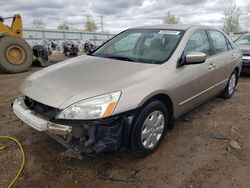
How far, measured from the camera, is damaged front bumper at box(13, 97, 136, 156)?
220cm

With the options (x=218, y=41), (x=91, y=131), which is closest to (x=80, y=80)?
(x=91, y=131)

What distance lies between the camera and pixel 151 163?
8.91 ft

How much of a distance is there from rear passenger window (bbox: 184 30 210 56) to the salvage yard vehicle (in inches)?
0.6

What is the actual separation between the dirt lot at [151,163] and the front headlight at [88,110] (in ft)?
2.46

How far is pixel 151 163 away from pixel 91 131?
936mm

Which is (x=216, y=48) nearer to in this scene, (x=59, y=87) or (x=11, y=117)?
(x=59, y=87)

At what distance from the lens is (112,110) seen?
7.29 feet

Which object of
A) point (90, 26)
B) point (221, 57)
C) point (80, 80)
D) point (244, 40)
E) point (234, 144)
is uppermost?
point (80, 80)

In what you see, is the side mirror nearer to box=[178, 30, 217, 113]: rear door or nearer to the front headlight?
box=[178, 30, 217, 113]: rear door

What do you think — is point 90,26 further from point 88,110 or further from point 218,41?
point 88,110

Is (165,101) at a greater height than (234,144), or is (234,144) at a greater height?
(165,101)

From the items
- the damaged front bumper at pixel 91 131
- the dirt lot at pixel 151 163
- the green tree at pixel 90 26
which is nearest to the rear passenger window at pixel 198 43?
the dirt lot at pixel 151 163

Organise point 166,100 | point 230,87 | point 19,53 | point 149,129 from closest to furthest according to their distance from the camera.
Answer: point 149,129, point 166,100, point 230,87, point 19,53

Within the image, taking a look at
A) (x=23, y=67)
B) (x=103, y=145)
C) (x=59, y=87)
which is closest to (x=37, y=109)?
(x=59, y=87)
